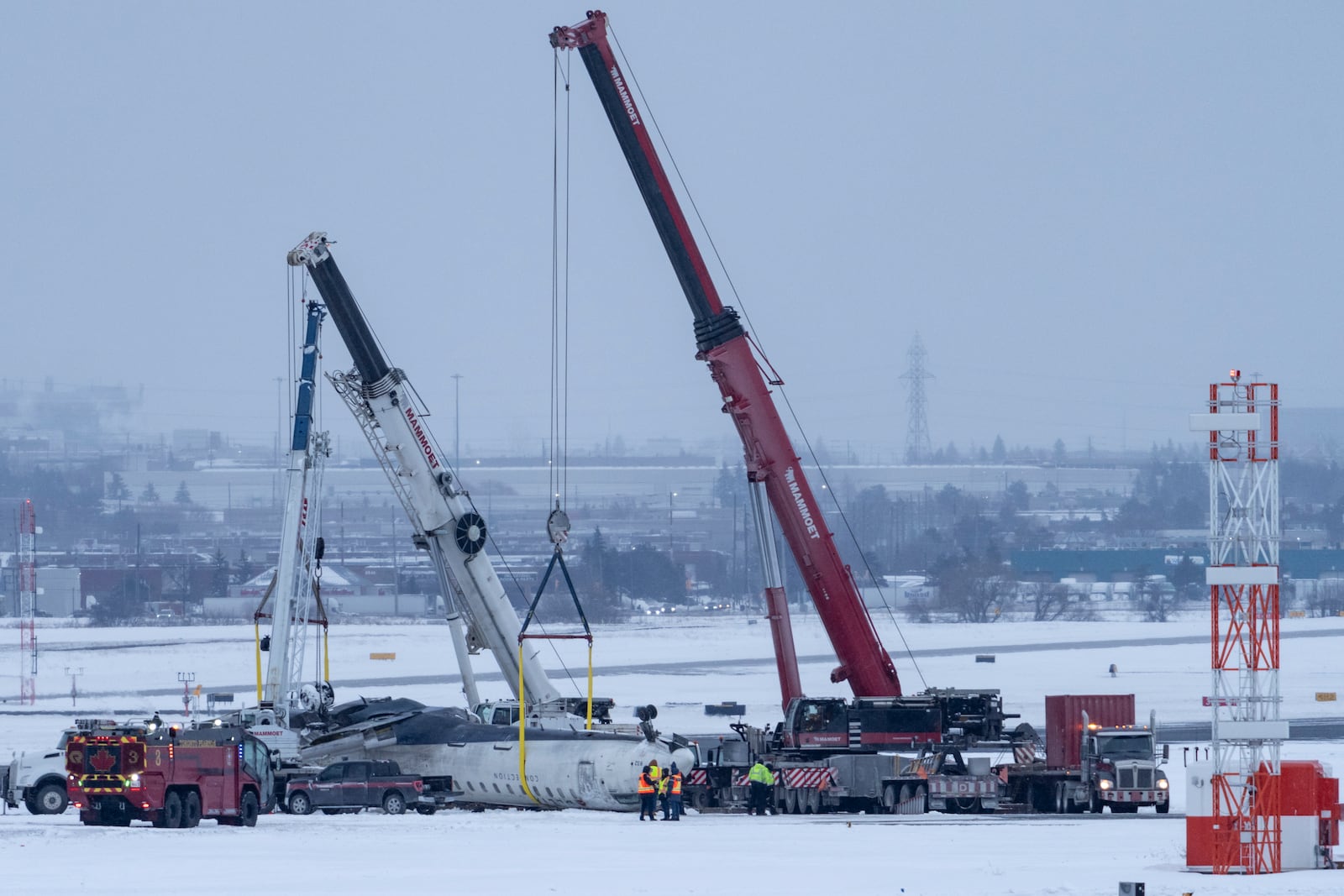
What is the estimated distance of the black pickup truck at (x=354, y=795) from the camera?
4022cm

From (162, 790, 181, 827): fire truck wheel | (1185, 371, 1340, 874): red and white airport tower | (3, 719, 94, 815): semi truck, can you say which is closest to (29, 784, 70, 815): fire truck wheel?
(3, 719, 94, 815): semi truck

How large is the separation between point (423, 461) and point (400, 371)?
2.11 metres

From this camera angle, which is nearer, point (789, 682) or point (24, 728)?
point (789, 682)

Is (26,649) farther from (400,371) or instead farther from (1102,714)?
(1102,714)

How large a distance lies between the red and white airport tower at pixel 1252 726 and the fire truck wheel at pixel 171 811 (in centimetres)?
1678

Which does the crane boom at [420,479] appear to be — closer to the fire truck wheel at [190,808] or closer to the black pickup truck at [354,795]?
the black pickup truck at [354,795]

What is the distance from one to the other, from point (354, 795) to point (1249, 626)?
18.7m

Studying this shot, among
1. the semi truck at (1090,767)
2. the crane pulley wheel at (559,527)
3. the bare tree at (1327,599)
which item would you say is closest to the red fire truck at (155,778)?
the crane pulley wheel at (559,527)

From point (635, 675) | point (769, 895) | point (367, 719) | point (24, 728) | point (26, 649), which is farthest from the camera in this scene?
point (26, 649)

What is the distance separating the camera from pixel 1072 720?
41625mm

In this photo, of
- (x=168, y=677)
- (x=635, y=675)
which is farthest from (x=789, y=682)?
(x=168, y=677)

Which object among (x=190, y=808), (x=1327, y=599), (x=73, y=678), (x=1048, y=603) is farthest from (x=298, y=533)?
(x=1327, y=599)

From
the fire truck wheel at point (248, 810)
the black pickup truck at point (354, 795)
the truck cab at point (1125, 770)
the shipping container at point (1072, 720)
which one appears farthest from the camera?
the shipping container at point (1072, 720)

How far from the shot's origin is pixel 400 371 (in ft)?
156
